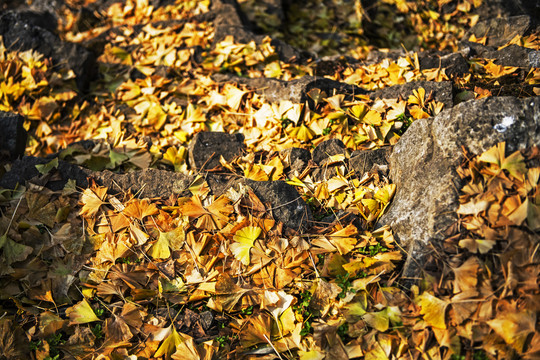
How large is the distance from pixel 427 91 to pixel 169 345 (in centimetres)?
179

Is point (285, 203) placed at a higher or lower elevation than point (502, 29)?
lower

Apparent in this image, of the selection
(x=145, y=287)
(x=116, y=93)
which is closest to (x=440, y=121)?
(x=145, y=287)

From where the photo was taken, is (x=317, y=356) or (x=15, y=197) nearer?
(x=317, y=356)

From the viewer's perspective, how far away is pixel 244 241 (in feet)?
5.81

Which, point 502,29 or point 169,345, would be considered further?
point 502,29

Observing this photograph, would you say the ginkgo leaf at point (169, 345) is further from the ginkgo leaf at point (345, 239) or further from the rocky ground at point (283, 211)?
the ginkgo leaf at point (345, 239)

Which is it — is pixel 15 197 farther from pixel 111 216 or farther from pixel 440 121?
pixel 440 121

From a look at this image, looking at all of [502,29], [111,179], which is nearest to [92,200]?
Result: [111,179]

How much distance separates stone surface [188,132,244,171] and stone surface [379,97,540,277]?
3.16ft

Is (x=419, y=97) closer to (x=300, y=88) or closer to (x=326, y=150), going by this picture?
(x=326, y=150)

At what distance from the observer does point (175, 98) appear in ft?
9.43

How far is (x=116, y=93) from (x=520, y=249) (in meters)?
2.81

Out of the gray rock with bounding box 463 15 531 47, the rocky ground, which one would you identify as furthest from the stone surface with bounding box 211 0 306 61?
the gray rock with bounding box 463 15 531 47

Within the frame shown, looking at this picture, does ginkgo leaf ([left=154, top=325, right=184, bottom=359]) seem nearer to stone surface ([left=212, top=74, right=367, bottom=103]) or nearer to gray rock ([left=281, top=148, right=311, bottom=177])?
gray rock ([left=281, top=148, right=311, bottom=177])
